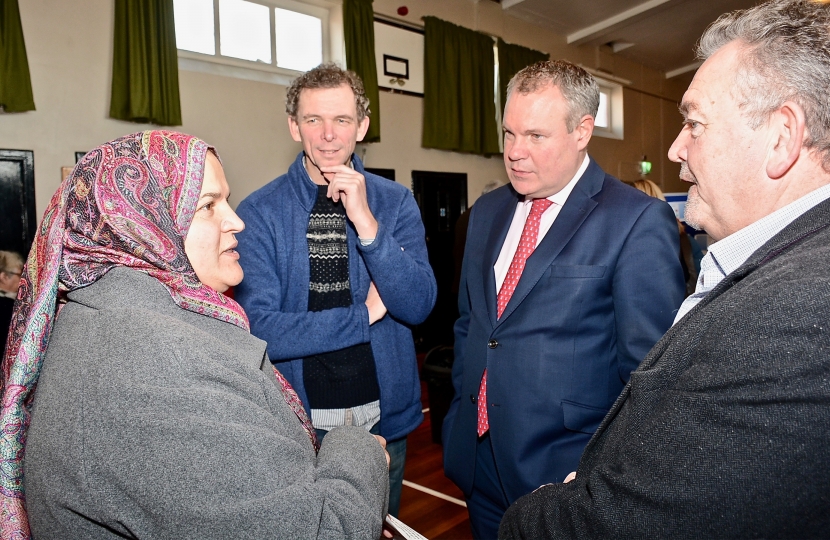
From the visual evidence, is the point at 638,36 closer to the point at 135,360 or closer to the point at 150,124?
the point at 150,124

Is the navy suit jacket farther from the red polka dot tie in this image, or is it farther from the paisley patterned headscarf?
the paisley patterned headscarf

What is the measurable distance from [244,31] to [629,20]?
6.33 m

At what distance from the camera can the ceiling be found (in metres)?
8.68

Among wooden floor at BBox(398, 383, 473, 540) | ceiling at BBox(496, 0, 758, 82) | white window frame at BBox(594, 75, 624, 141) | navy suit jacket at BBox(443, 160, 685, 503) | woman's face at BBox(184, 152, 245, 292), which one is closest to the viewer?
woman's face at BBox(184, 152, 245, 292)

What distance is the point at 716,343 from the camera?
80 centimetres

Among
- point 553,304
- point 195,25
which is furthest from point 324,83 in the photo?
point 195,25

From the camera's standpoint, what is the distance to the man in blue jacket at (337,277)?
1.63 m

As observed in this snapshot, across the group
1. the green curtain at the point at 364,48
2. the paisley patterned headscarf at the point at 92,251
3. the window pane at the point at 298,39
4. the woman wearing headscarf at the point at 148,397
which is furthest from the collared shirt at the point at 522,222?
the window pane at the point at 298,39

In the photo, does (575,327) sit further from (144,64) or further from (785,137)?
(144,64)

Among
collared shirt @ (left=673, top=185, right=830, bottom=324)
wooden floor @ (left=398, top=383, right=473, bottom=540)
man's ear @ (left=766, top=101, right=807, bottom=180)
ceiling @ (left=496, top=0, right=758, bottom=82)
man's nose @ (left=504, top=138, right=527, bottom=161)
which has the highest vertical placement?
ceiling @ (left=496, top=0, right=758, bottom=82)

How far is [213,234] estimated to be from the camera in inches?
48.9

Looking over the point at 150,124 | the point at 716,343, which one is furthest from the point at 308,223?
the point at 150,124

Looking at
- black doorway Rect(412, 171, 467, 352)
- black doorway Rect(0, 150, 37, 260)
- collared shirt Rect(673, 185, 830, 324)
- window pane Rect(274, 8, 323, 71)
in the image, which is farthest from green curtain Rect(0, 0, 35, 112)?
collared shirt Rect(673, 185, 830, 324)

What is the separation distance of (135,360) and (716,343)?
0.90 metres
